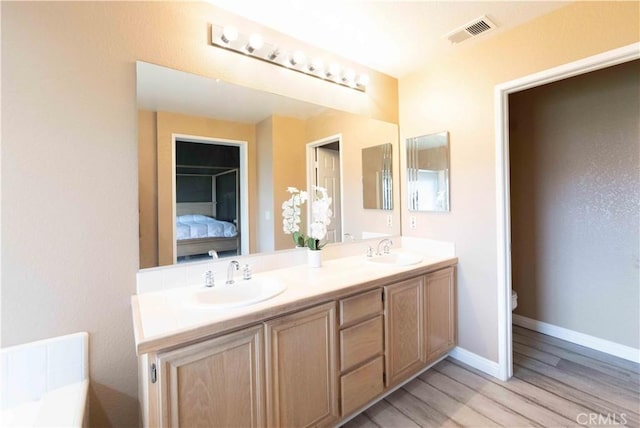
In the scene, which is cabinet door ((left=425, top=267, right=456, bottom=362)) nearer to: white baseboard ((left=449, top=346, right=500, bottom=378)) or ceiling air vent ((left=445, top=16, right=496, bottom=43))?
white baseboard ((left=449, top=346, right=500, bottom=378))

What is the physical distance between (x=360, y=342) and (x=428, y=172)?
→ 150 cm

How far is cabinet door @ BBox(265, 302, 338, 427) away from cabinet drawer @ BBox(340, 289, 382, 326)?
78 mm

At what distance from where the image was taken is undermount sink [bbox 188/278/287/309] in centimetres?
142

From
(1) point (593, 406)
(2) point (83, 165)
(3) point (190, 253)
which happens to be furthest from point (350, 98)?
(1) point (593, 406)

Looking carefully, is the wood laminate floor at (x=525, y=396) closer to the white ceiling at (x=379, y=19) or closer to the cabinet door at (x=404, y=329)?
the cabinet door at (x=404, y=329)

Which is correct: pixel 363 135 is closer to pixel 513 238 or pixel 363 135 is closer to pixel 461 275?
pixel 461 275

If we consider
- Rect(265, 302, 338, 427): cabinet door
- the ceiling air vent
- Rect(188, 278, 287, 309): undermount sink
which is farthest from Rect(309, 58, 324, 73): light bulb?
Rect(265, 302, 338, 427): cabinet door

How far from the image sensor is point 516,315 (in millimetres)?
2992

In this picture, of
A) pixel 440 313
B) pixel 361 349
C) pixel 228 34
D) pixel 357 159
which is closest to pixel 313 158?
pixel 357 159

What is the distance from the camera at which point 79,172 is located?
1.31 metres

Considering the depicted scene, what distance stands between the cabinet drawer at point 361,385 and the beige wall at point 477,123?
37.8 inches
